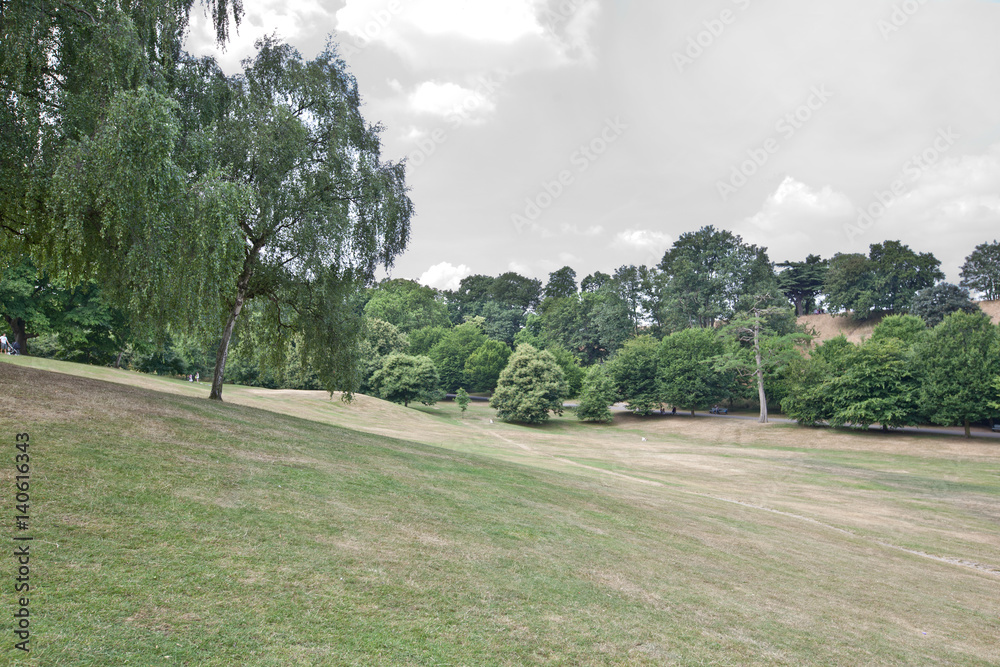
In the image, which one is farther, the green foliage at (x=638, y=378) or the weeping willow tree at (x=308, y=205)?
the green foliage at (x=638, y=378)

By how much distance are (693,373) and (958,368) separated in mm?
24284

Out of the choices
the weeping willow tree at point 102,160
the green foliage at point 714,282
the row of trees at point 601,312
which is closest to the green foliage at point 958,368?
the row of trees at point 601,312

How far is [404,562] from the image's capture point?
7.45m

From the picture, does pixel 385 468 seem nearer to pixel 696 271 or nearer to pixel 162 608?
pixel 162 608

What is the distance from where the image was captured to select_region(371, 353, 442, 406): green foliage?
6103cm

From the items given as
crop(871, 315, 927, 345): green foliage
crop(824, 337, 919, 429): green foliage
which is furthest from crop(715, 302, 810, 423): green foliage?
crop(871, 315, 927, 345): green foliage

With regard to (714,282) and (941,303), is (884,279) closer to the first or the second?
(941,303)

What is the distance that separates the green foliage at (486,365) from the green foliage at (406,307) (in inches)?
666

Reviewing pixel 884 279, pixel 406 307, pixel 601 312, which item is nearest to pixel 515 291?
pixel 406 307

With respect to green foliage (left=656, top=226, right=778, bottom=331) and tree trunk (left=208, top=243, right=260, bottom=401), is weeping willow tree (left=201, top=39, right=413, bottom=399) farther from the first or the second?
green foliage (left=656, top=226, right=778, bottom=331)

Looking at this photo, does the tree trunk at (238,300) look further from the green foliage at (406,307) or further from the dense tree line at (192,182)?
the green foliage at (406,307)

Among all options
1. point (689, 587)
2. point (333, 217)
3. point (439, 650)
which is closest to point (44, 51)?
point (333, 217)

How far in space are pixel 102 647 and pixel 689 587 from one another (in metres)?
7.90

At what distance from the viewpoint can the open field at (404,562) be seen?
17.1 ft
